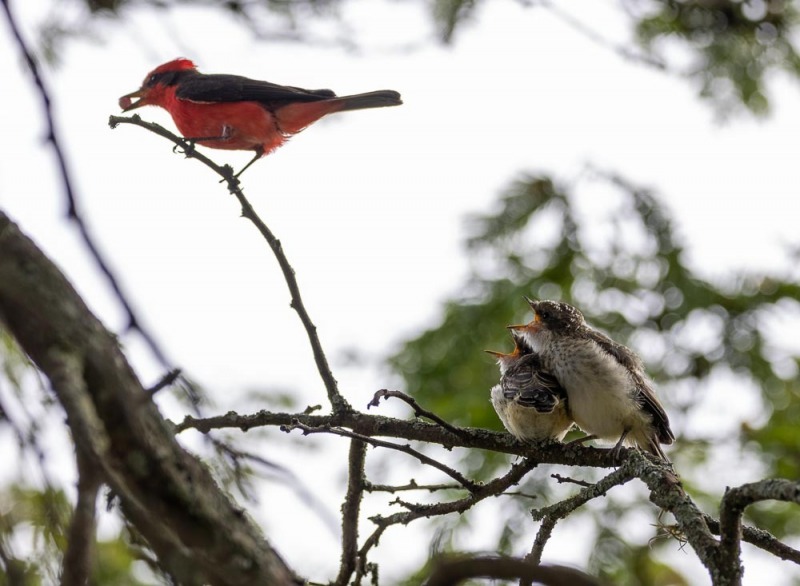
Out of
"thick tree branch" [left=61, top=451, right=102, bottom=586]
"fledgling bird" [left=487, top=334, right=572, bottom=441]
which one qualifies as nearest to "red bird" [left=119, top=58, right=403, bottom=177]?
"fledgling bird" [left=487, top=334, right=572, bottom=441]

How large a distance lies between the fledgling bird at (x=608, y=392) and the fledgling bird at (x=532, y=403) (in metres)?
0.05

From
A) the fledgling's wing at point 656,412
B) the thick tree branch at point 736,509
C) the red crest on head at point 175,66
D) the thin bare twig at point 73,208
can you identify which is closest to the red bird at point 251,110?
the red crest on head at point 175,66

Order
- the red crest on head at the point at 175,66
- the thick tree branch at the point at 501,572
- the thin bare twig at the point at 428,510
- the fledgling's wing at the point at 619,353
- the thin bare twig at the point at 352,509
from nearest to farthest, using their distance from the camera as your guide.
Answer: the thick tree branch at the point at 501,572
the thin bare twig at the point at 428,510
the thin bare twig at the point at 352,509
the fledgling's wing at the point at 619,353
the red crest on head at the point at 175,66

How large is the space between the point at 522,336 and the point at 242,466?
275cm

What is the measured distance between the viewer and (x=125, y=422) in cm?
184

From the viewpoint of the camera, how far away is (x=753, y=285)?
7.80m

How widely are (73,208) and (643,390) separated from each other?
3.20 meters

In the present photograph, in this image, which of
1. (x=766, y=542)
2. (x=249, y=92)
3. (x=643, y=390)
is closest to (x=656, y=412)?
(x=643, y=390)

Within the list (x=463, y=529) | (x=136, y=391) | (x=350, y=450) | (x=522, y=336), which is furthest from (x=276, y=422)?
(x=463, y=529)

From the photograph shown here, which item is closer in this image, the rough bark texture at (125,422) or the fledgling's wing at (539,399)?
the rough bark texture at (125,422)

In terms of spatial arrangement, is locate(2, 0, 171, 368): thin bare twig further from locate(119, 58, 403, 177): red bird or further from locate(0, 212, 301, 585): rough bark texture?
locate(119, 58, 403, 177): red bird

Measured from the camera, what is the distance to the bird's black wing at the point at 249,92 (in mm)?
5645

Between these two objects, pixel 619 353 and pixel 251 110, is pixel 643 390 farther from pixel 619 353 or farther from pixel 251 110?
pixel 251 110

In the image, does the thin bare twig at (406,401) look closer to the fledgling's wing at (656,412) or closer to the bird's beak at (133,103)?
the fledgling's wing at (656,412)
